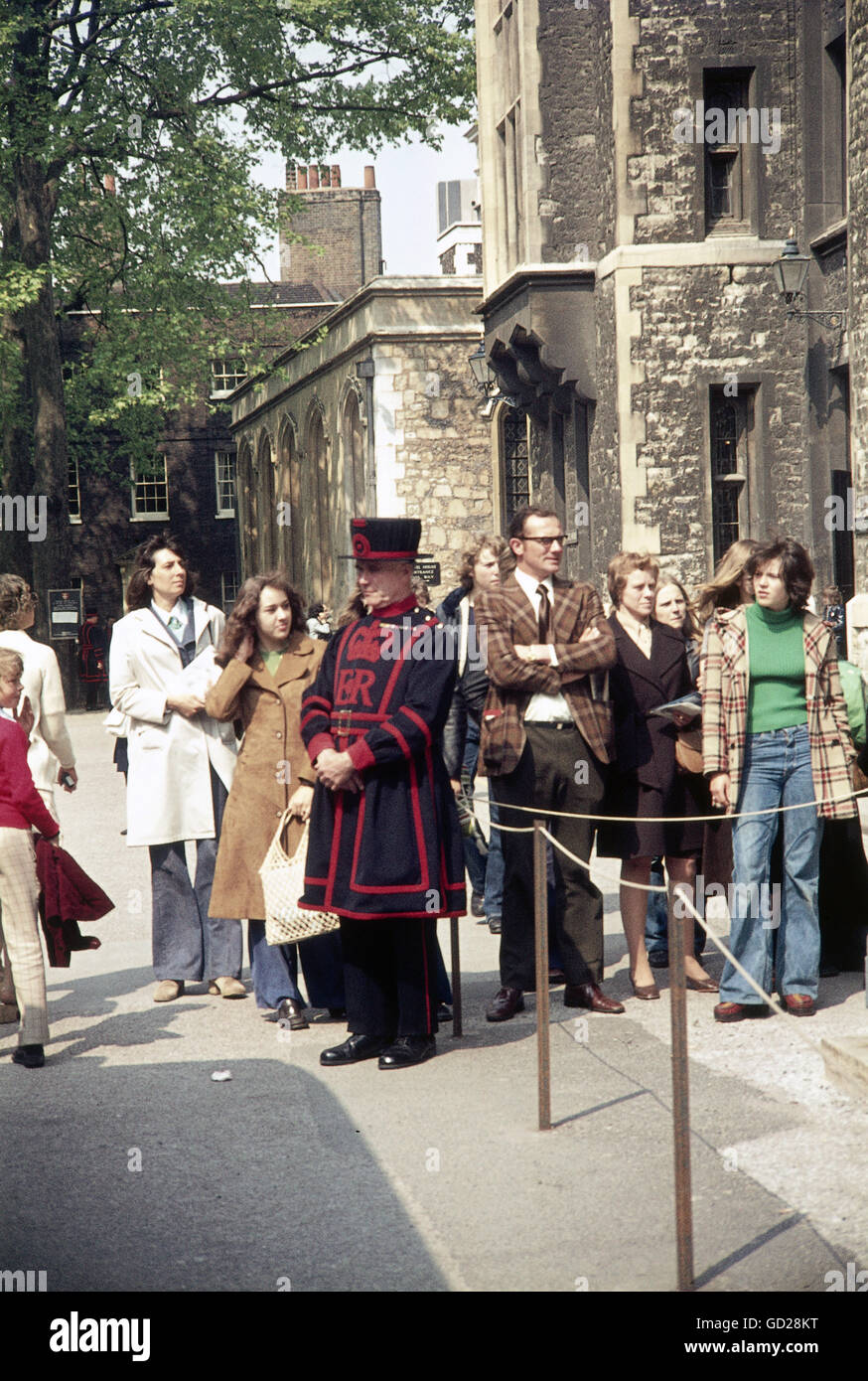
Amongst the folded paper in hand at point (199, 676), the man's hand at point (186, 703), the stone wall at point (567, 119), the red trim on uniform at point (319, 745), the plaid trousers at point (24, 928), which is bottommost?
the plaid trousers at point (24, 928)

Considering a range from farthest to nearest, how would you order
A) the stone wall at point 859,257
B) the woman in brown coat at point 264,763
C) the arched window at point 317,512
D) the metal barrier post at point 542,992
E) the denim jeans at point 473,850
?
1. the arched window at point 317,512
2. the stone wall at point 859,257
3. the denim jeans at point 473,850
4. the woman in brown coat at point 264,763
5. the metal barrier post at point 542,992

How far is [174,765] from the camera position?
824 cm

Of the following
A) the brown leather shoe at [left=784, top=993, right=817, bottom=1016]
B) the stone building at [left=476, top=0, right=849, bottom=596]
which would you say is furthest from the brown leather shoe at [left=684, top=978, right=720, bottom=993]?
the stone building at [left=476, top=0, right=849, bottom=596]

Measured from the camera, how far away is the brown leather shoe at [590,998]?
753cm

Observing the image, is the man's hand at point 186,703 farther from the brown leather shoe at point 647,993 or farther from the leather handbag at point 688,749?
the brown leather shoe at point 647,993

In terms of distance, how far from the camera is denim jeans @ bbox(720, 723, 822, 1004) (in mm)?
7352

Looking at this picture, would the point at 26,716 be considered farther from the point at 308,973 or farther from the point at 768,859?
the point at 768,859

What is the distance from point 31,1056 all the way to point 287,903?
119cm

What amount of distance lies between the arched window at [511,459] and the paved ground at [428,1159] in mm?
21668

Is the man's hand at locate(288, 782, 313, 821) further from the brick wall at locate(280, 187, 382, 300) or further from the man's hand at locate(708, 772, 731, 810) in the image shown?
the brick wall at locate(280, 187, 382, 300)

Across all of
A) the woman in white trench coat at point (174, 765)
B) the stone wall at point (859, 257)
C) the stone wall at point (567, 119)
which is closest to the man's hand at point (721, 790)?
the woman in white trench coat at point (174, 765)
